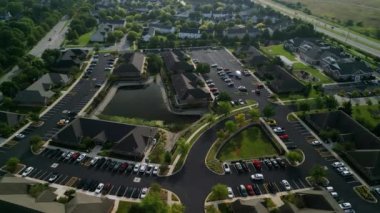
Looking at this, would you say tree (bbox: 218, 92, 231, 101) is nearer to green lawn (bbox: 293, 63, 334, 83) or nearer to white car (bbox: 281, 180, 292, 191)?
white car (bbox: 281, 180, 292, 191)

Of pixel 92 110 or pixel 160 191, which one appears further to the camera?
pixel 92 110

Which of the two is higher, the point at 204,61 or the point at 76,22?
the point at 76,22

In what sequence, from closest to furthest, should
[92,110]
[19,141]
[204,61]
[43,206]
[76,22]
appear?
[43,206], [19,141], [92,110], [204,61], [76,22]

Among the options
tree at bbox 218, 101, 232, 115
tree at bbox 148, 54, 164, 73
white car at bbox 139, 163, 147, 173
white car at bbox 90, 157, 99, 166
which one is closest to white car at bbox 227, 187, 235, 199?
white car at bbox 139, 163, 147, 173

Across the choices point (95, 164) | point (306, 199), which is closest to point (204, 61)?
point (95, 164)

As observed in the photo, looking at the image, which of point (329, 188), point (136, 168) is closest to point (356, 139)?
point (329, 188)

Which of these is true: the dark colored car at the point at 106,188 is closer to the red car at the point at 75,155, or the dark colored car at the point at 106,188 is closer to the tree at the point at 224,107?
the red car at the point at 75,155

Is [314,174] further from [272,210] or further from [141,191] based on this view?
[141,191]
